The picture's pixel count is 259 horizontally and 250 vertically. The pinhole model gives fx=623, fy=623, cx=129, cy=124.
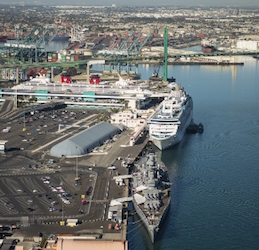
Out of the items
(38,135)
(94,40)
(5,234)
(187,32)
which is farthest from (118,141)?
(187,32)

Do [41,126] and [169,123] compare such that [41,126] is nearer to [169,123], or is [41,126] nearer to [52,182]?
[169,123]

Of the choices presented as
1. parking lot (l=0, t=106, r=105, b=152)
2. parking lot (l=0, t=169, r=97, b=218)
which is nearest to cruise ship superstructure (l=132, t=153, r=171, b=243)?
parking lot (l=0, t=169, r=97, b=218)

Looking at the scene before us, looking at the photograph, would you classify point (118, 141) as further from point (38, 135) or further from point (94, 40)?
point (94, 40)

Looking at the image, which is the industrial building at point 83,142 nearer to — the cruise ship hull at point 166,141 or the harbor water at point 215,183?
the cruise ship hull at point 166,141

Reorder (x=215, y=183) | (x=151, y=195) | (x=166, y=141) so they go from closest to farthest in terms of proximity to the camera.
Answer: (x=151, y=195) < (x=215, y=183) < (x=166, y=141)

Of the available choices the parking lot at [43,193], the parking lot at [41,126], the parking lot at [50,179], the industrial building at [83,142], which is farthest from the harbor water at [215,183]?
the parking lot at [41,126]

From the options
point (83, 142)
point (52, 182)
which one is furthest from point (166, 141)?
point (52, 182)

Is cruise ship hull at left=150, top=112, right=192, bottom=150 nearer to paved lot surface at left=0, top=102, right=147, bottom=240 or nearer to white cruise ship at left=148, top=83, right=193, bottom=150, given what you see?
white cruise ship at left=148, top=83, right=193, bottom=150
